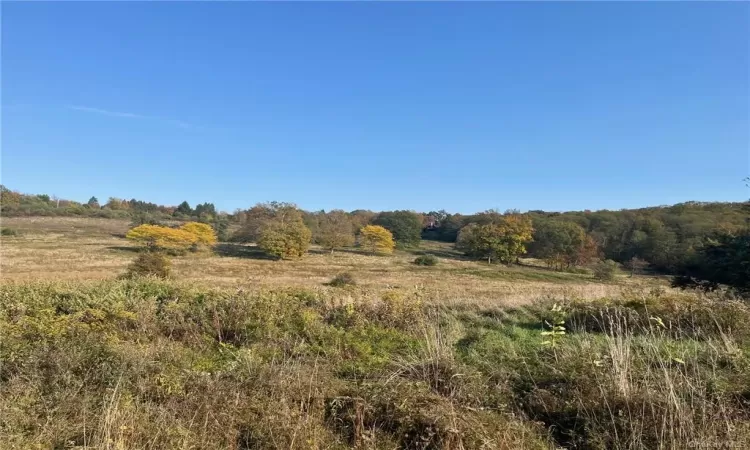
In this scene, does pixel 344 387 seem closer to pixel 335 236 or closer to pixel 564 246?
pixel 335 236

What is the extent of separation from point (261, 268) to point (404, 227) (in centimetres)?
4716

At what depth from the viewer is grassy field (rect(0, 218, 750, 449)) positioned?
3379 millimetres

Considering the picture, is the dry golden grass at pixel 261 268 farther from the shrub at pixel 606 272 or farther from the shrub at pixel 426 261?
the shrub at pixel 606 272

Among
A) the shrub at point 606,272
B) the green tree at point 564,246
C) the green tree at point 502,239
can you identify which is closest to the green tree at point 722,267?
the shrub at point 606,272

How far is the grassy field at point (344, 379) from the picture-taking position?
11.1 feet

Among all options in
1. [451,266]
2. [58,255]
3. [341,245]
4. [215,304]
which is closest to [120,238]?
[58,255]

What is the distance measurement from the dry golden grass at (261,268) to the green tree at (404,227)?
32.6 feet

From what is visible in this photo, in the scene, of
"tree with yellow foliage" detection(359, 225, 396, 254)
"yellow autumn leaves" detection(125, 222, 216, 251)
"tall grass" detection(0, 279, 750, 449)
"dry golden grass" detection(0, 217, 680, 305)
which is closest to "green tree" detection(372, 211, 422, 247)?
"dry golden grass" detection(0, 217, 680, 305)

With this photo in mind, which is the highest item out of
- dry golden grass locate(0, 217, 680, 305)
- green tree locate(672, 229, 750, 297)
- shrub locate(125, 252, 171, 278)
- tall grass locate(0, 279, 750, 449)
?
green tree locate(672, 229, 750, 297)

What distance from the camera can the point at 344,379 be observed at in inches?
185

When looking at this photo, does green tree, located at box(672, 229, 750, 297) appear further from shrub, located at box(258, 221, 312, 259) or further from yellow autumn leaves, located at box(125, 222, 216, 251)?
yellow autumn leaves, located at box(125, 222, 216, 251)

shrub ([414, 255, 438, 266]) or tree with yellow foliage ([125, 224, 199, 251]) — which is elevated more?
tree with yellow foliage ([125, 224, 199, 251])

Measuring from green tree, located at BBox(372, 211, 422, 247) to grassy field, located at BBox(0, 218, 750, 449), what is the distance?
8369 cm

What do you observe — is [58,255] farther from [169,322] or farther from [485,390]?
[485,390]
